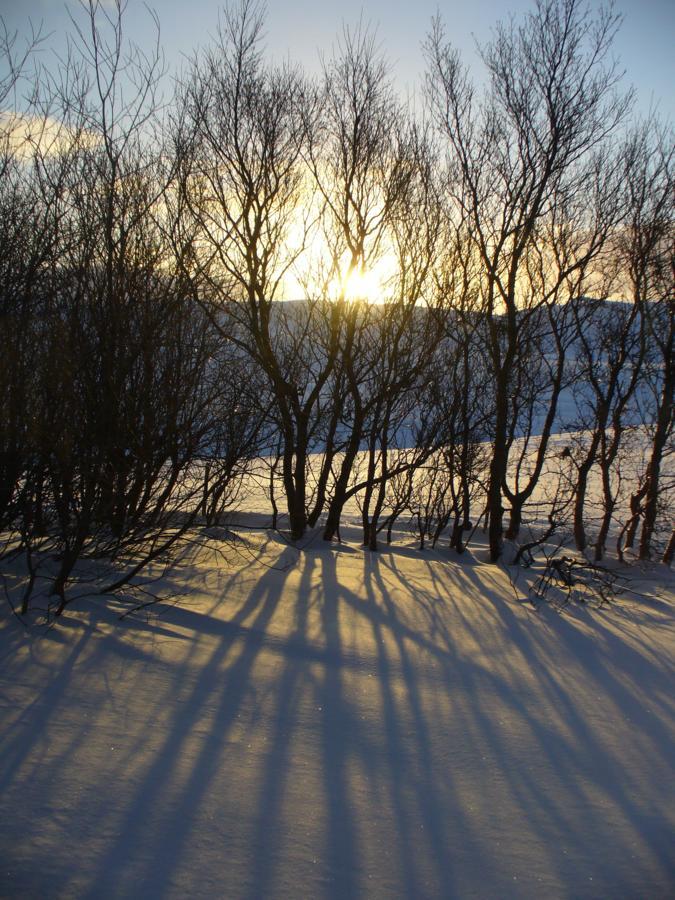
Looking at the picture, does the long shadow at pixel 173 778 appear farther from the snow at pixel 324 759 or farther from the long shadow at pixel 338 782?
the long shadow at pixel 338 782

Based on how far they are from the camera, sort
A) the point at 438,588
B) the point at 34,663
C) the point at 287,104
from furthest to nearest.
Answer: the point at 287,104, the point at 438,588, the point at 34,663

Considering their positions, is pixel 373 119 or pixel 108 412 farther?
pixel 373 119

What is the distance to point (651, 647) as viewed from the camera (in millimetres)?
5227

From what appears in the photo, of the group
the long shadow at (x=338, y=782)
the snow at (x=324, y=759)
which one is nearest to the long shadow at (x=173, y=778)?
the snow at (x=324, y=759)

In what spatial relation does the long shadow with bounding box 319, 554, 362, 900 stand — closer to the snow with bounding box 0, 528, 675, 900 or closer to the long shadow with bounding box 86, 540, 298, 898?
the snow with bounding box 0, 528, 675, 900

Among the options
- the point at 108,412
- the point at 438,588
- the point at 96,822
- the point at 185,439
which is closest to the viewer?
the point at 96,822

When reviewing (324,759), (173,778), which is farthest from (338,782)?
(173,778)

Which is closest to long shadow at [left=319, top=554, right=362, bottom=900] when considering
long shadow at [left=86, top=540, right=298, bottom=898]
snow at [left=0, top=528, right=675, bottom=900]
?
snow at [left=0, top=528, right=675, bottom=900]

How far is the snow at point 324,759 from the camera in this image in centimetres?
232

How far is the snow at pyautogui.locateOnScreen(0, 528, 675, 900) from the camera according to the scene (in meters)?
2.32

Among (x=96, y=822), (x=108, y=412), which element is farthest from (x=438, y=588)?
(x=96, y=822)

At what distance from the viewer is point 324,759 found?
299 centimetres

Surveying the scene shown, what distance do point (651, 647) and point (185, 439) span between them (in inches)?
153

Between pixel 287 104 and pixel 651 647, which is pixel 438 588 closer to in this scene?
pixel 651 647
